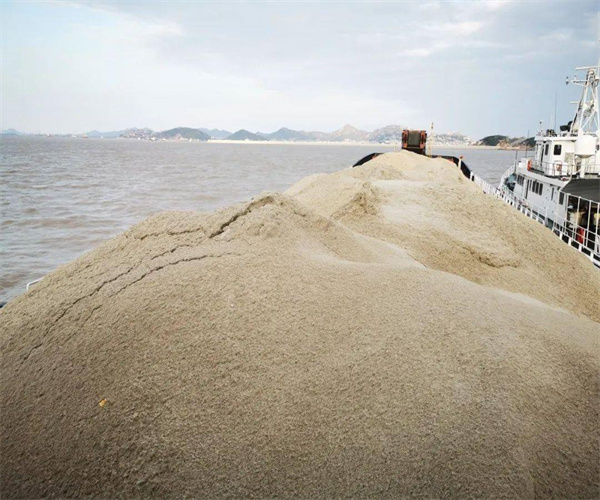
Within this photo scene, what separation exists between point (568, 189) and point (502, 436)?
1359 cm

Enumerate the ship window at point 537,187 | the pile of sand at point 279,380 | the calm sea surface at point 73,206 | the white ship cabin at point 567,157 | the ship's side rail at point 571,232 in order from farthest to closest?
1. the ship window at point 537,187
2. the white ship cabin at point 567,157
3. the calm sea surface at point 73,206
4. the ship's side rail at point 571,232
5. the pile of sand at point 279,380

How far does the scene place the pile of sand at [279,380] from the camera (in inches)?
114

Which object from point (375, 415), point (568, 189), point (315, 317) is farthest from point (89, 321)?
point (568, 189)

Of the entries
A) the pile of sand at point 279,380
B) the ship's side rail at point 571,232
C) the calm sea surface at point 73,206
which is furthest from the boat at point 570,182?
the calm sea surface at point 73,206

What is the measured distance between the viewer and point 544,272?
816 centimetres

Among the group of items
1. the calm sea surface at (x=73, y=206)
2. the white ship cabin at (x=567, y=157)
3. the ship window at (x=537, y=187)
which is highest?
the white ship cabin at (x=567, y=157)

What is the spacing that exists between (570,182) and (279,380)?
563 inches

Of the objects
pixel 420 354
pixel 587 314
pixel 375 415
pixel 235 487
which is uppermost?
pixel 420 354

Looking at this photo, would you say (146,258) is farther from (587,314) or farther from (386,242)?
(587,314)

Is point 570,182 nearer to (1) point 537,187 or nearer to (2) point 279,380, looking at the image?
(1) point 537,187

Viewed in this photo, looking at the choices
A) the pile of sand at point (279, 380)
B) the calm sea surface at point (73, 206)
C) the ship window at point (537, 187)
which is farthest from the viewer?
the ship window at point (537, 187)

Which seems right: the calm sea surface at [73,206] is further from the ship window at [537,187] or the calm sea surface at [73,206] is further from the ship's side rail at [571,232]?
the ship window at [537,187]

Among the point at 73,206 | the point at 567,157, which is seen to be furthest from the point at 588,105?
the point at 73,206

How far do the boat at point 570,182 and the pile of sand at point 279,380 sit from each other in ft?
27.2
